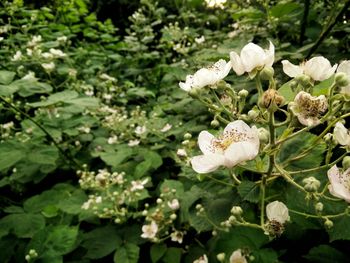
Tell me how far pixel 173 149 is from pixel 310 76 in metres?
1.45

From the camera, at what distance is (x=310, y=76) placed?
92 cm

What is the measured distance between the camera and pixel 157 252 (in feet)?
5.71

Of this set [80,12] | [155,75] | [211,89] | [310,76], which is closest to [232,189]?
[211,89]

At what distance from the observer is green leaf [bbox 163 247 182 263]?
1.70 metres

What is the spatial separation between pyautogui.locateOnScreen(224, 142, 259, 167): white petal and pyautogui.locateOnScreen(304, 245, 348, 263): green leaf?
0.72 meters

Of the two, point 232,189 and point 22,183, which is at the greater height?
point 232,189

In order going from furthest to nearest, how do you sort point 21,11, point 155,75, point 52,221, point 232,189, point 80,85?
point 155,75 → point 21,11 → point 80,85 → point 52,221 → point 232,189

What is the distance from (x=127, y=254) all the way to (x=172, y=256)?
0.72ft

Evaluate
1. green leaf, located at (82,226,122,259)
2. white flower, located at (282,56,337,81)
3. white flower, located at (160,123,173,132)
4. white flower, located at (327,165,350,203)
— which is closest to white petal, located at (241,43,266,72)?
white flower, located at (282,56,337,81)

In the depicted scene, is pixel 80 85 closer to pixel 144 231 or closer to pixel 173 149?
pixel 173 149

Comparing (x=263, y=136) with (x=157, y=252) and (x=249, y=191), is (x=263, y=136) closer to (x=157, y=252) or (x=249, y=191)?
(x=249, y=191)

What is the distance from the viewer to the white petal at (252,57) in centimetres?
95

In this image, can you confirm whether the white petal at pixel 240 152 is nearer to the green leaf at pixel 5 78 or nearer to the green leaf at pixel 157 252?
the green leaf at pixel 157 252

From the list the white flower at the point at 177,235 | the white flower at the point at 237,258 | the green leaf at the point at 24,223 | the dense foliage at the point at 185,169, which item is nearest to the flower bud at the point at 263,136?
the dense foliage at the point at 185,169
